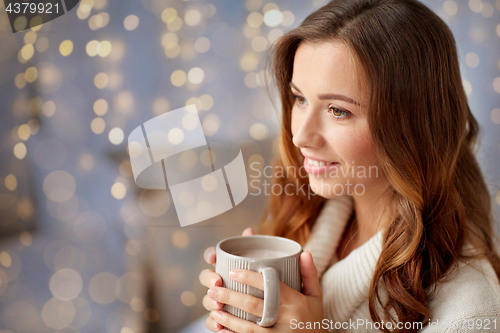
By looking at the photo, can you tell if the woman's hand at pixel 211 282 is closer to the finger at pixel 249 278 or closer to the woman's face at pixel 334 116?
the finger at pixel 249 278

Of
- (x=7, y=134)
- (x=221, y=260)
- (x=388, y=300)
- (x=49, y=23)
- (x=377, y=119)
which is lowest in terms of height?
(x=388, y=300)

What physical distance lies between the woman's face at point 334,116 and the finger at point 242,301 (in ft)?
0.87

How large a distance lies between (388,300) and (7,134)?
2.12ft

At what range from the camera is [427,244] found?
0.67m

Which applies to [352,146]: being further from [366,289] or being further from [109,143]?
[109,143]

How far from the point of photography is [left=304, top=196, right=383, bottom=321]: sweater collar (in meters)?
0.68

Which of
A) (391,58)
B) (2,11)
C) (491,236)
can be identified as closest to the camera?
(2,11)

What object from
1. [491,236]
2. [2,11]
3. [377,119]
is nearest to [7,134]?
[2,11]

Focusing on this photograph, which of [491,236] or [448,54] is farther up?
[448,54]

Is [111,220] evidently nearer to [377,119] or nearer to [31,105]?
[31,105]

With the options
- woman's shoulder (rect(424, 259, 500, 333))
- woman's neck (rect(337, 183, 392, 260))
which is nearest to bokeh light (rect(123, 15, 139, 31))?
woman's neck (rect(337, 183, 392, 260))

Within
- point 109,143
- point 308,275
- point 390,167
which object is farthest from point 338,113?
point 109,143

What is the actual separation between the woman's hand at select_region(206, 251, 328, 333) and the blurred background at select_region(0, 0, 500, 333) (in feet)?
0.51

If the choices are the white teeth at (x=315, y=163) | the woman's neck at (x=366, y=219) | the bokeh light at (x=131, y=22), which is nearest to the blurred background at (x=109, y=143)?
the bokeh light at (x=131, y=22)
